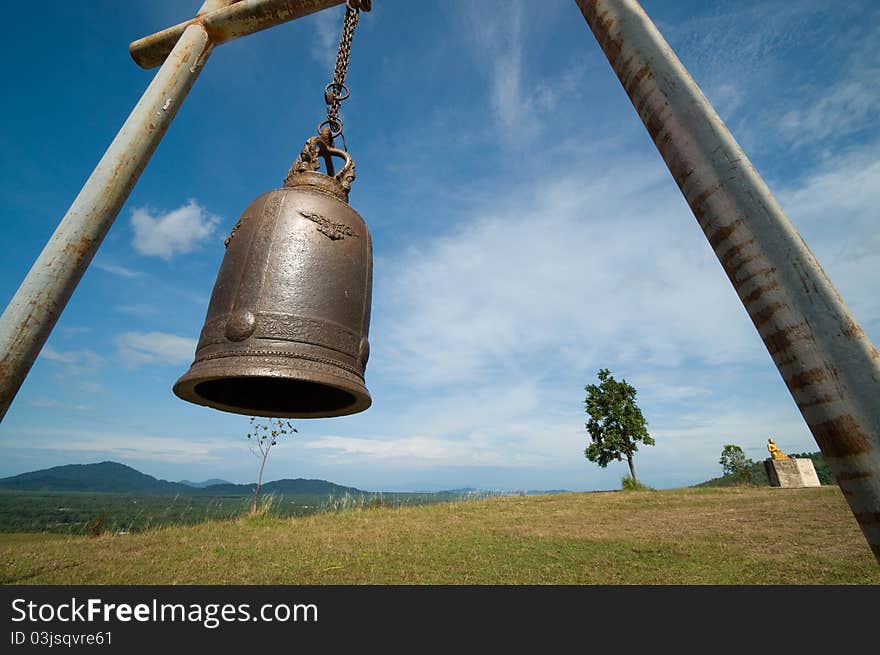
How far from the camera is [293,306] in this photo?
2260 millimetres

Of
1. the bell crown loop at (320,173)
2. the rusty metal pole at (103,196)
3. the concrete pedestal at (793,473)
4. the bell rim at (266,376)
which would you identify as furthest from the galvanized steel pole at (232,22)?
the concrete pedestal at (793,473)

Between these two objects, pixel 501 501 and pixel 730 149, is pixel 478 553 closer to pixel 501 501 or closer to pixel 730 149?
pixel 730 149

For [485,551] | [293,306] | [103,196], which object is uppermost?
[103,196]

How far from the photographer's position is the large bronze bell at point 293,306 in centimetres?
211

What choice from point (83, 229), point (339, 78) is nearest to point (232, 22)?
point (339, 78)

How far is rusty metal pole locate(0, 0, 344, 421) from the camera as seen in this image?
6.23 feet

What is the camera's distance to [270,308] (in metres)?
2.22

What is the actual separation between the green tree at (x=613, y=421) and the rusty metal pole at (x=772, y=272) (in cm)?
3053

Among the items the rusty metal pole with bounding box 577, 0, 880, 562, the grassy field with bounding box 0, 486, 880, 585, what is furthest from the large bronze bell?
the grassy field with bounding box 0, 486, 880, 585

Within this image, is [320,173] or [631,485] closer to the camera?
[320,173]

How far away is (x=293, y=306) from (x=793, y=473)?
24.7m

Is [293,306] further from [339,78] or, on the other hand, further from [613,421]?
[613,421]

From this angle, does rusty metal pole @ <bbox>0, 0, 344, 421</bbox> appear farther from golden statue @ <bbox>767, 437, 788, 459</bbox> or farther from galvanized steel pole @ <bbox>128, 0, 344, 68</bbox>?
golden statue @ <bbox>767, 437, 788, 459</bbox>

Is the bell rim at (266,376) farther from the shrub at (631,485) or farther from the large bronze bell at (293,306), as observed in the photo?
the shrub at (631,485)
